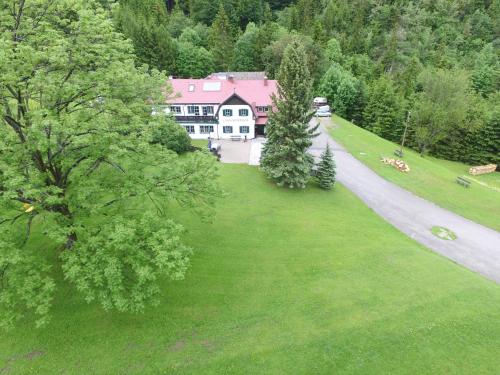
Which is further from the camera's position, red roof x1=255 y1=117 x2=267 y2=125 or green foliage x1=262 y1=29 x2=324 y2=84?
green foliage x1=262 y1=29 x2=324 y2=84

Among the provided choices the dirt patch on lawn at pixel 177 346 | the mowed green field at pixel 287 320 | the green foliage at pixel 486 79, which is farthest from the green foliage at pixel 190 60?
the green foliage at pixel 486 79

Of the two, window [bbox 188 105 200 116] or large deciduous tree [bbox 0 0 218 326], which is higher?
large deciduous tree [bbox 0 0 218 326]

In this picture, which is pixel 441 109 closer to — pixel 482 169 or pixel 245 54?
pixel 482 169

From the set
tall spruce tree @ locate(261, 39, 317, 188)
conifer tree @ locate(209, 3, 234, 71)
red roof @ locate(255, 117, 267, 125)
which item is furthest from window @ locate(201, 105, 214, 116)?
conifer tree @ locate(209, 3, 234, 71)

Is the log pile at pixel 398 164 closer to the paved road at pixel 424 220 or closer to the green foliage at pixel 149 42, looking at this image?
the paved road at pixel 424 220

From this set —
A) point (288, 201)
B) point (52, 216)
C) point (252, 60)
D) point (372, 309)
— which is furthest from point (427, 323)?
point (252, 60)

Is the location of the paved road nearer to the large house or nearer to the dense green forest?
the large house

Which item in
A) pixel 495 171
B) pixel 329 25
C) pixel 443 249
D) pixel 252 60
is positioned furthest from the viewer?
pixel 329 25

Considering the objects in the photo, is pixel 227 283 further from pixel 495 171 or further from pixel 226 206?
pixel 495 171
